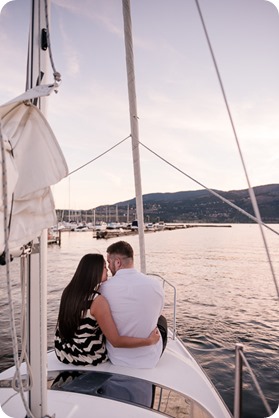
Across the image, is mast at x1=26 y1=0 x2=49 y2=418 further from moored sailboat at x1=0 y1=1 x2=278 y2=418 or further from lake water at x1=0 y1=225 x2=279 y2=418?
lake water at x1=0 y1=225 x2=279 y2=418

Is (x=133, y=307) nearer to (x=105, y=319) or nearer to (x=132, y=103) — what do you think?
(x=105, y=319)

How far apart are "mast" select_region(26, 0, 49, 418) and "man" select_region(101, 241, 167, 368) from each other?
2.58 ft

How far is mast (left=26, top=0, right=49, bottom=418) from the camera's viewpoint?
64.2 inches

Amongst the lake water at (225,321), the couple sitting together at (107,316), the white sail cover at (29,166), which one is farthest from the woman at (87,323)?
the white sail cover at (29,166)

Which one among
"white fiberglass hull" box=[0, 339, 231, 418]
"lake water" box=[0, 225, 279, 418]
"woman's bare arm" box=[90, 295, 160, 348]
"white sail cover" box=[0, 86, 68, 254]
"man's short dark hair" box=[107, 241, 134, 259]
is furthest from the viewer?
"lake water" box=[0, 225, 279, 418]

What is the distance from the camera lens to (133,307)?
2408 mm

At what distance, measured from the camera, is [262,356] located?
8398 mm

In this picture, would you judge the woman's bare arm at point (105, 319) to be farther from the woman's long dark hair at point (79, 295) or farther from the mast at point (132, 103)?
the mast at point (132, 103)

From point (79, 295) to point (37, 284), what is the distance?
794 millimetres

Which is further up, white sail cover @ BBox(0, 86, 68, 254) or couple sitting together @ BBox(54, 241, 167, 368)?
white sail cover @ BBox(0, 86, 68, 254)

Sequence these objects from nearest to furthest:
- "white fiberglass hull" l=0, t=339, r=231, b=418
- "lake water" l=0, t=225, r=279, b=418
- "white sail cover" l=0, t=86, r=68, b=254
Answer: "white sail cover" l=0, t=86, r=68, b=254
"white fiberglass hull" l=0, t=339, r=231, b=418
"lake water" l=0, t=225, r=279, b=418

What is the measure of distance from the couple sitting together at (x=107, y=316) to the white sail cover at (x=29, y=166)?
3.52 feet

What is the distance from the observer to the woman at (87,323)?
7.73 feet

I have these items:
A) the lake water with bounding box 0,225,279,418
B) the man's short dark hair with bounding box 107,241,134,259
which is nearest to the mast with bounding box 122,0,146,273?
the lake water with bounding box 0,225,279,418
